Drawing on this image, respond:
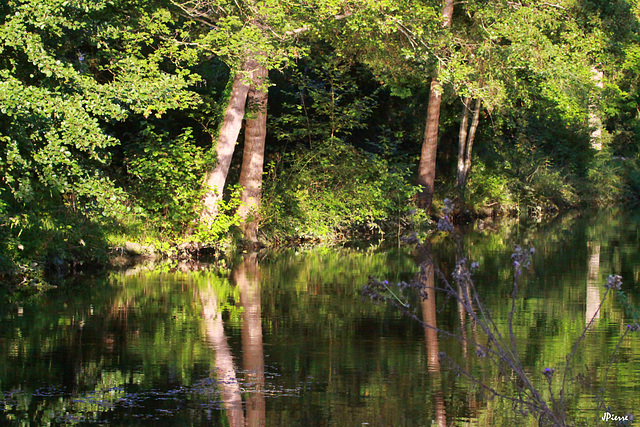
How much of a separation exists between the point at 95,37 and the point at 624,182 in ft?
118

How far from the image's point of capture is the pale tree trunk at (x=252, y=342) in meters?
7.89

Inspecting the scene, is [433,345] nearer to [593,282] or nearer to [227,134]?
[593,282]

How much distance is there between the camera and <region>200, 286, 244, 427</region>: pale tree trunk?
786 centimetres

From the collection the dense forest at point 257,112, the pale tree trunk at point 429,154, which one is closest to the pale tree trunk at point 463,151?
the dense forest at point 257,112

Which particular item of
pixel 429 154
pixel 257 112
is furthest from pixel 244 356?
pixel 429 154

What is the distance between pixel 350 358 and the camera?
32.6 feet

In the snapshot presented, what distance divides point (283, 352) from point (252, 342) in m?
0.71

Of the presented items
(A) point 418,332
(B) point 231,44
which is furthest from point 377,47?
(A) point 418,332

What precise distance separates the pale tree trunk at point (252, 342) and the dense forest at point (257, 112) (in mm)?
2324

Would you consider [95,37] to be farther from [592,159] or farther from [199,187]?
[592,159]

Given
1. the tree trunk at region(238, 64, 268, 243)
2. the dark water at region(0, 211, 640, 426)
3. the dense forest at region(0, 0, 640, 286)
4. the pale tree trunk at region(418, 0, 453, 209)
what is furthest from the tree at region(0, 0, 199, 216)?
the pale tree trunk at region(418, 0, 453, 209)

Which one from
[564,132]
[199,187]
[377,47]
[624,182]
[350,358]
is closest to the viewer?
[350,358]

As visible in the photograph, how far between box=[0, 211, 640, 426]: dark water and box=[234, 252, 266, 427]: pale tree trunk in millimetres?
27

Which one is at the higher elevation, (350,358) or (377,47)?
(377,47)
